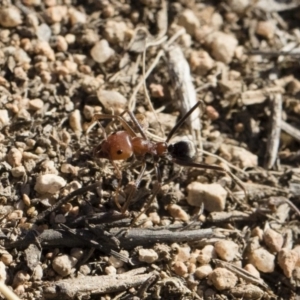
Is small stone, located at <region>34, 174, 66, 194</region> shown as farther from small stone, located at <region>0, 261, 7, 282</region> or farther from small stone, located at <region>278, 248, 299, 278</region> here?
small stone, located at <region>278, 248, 299, 278</region>

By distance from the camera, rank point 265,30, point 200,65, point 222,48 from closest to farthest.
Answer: point 200,65, point 222,48, point 265,30

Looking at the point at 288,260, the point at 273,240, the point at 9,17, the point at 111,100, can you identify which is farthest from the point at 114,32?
the point at 288,260

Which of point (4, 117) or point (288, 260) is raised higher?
point (4, 117)

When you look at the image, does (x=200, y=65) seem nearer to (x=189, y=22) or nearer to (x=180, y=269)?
(x=189, y=22)

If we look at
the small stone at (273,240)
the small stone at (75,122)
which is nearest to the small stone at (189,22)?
the small stone at (75,122)

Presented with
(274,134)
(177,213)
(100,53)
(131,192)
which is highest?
(100,53)

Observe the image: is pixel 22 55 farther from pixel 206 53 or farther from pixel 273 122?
pixel 273 122
